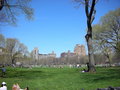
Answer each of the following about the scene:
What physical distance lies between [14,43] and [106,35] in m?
54.3

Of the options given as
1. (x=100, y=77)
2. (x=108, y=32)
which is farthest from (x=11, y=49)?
(x=100, y=77)

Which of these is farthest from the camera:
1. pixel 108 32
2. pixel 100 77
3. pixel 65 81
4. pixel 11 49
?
pixel 11 49

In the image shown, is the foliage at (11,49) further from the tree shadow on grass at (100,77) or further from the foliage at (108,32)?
the tree shadow on grass at (100,77)

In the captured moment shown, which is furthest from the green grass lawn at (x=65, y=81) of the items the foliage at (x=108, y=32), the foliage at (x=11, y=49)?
the foliage at (x=11, y=49)

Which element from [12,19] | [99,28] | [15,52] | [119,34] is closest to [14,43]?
[15,52]

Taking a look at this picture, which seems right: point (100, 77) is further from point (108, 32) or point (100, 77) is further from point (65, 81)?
point (108, 32)

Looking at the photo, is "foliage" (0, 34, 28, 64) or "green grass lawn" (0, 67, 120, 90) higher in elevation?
"foliage" (0, 34, 28, 64)

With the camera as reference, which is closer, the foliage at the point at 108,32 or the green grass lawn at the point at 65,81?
the green grass lawn at the point at 65,81

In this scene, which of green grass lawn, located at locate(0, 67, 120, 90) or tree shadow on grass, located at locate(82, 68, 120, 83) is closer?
green grass lawn, located at locate(0, 67, 120, 90)

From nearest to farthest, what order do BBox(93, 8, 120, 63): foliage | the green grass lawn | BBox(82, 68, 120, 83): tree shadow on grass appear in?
the green grass lawn
BBox(82, 68, 120, 83): tree shadow on grass
BBox(93, 8, 120, 63): foliage

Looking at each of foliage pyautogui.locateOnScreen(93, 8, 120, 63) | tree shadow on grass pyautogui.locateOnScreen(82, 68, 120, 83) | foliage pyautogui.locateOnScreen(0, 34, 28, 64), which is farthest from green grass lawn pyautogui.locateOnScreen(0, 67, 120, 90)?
foliage pyautogui.locateOnScreen(0, 34, 28, 64)

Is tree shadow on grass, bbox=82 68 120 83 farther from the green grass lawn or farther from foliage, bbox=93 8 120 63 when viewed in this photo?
foliage, bbox=93 8 120 63

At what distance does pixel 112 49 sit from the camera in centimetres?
5322

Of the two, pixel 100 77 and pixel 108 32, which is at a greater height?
pixel 108 32
